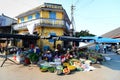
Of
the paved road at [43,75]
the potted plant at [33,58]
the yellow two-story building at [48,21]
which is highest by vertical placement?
the yellow two-story building at [48,21]

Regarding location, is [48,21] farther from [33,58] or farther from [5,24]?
[5,24]

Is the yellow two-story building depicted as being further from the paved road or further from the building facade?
the paved road

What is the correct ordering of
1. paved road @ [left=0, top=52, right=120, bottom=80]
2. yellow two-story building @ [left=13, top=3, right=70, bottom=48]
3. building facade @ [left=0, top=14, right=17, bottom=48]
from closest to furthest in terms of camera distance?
paved road @ [left=0, top=52, right=120, bottom=80] → yellow two-story building @ [left=13, top=3, right=70, bottom=48] → building facade @ [left=0, top=14, right=17, bottom=48]

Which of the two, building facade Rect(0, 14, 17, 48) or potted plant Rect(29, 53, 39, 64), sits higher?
building facade Rect(0, 14, 17, 48)

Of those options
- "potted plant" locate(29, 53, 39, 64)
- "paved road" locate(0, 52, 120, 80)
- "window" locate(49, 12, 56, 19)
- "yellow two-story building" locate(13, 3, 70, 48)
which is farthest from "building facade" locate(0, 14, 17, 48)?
"paved road" locate(0, 52, 120, 80)

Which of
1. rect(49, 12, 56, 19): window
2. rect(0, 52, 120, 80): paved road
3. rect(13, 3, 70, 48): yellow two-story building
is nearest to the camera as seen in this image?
rect(0, 52, 120, 80): paved road

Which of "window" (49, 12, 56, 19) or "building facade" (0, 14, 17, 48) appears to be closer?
"window" (49, 12, 56, 19)

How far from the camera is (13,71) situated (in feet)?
45.1

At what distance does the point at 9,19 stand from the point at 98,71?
28167 millimetres

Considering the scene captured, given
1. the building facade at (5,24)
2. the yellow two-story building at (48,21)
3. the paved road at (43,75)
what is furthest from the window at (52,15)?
the paved road at (43,75)

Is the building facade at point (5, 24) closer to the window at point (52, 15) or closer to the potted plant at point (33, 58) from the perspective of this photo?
the window at point (52, 15)

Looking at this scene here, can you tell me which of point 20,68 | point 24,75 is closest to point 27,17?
point 20,68

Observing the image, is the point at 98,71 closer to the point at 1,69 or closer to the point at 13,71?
the point at 13,71

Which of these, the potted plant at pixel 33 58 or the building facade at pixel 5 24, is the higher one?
the building facade at pixel 5 24
